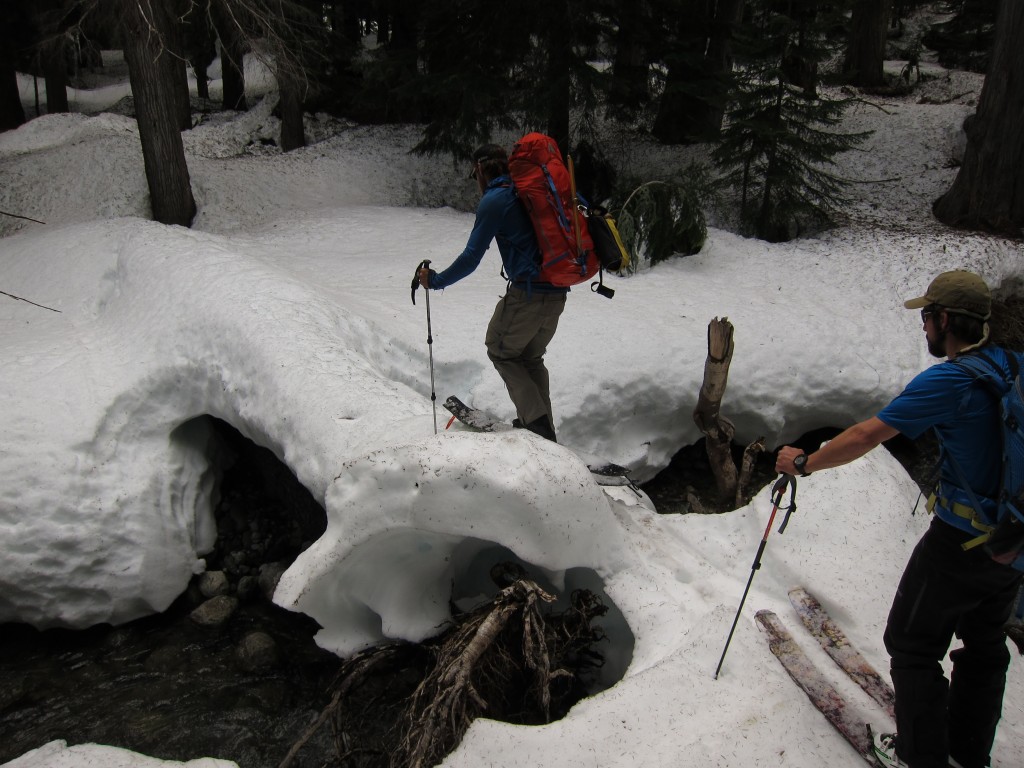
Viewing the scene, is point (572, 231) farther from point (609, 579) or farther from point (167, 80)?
point (167, 80)

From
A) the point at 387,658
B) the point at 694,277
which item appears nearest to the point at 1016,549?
the point at 387,658

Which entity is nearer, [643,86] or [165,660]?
[165,660]

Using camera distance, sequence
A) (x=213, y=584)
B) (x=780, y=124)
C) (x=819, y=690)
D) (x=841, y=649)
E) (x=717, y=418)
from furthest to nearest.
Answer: (x=780, y=124), (x=717, y=418), (x=213, y=584), (x=841, y=649), (x=819, y=690)

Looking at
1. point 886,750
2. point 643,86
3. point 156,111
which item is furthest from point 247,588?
point 643,86

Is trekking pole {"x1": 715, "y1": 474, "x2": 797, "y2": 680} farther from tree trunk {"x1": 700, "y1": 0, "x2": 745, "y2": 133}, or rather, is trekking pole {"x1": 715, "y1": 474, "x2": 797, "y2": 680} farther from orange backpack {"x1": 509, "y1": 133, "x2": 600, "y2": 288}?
tree trunk {"x1": 700, "y1": 0, "x2": 745, "y2": 133}

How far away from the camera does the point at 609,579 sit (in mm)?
3852

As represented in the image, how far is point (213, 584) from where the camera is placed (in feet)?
17.1

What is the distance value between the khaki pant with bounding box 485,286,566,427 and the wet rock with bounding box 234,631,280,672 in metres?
A: 2.26

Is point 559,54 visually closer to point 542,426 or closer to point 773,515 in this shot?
point 542,426

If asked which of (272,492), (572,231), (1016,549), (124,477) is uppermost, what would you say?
(572,231)

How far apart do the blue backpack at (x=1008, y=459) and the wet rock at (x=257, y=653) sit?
4063 millimetres

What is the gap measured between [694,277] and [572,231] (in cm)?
449

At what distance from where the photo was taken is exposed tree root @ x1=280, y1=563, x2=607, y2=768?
3393 mm

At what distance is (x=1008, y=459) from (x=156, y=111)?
9.90 m
